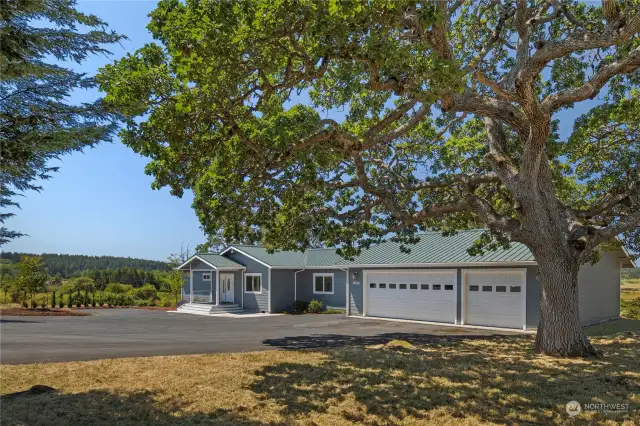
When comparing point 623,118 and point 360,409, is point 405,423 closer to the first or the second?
point 360,409

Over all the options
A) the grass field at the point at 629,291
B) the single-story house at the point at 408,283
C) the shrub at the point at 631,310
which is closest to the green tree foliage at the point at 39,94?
the single-story house at the point at 408,283

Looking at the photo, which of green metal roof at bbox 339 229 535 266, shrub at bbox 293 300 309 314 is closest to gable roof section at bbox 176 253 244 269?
shrub at bbox 293 300 309 314

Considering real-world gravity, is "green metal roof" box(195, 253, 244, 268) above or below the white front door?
above

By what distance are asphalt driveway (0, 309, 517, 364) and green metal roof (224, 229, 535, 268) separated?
301 cm

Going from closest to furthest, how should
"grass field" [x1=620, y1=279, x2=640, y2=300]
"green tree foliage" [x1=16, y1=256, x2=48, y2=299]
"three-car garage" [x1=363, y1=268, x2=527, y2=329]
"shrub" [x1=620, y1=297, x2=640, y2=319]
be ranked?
1. "three-car garage" [x1=363, y1=268, x2=527, y2=329]
2. "shrub" [x1=620, y1=297, x2=640, y2=319]
3. "green tree foliage" [x1=16, y1=256, x2=48, y2=299]
4. "grass field" [x1=620, y1=279, x2=640, y2=300]

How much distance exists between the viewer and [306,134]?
8.52 meters

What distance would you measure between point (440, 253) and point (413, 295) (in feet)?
7.74

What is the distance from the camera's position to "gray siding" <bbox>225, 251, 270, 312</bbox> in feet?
90.6

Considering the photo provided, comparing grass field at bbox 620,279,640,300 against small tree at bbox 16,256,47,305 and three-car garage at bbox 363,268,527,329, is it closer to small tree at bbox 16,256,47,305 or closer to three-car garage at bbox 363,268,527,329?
three-car garage at bbox 363,268,527,329

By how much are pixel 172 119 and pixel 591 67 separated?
10.4 m

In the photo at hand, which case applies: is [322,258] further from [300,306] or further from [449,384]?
[449,384]

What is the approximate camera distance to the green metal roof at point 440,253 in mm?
19219

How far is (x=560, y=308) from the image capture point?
36.3ft

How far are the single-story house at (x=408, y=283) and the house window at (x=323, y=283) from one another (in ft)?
0.20
